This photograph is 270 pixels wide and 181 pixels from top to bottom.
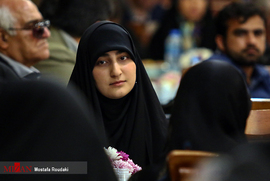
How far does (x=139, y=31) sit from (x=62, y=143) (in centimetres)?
596

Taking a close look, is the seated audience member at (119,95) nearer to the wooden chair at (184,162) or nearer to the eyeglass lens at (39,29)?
the wooden chair at (184,162)

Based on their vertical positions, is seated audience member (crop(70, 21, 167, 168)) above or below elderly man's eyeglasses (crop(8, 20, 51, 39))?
below

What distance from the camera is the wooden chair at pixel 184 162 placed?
118 cm

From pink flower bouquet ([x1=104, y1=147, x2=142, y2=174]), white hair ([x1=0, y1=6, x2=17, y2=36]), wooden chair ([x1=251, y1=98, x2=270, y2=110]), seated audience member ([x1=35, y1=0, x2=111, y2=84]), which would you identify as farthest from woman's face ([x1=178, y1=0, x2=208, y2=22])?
pink flower bouquet ([x1=104, y1=147, x2=142, y2=174])

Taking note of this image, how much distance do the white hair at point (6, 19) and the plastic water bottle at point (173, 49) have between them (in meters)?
2.56

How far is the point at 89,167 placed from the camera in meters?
1.20

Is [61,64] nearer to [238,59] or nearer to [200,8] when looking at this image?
[238,59]

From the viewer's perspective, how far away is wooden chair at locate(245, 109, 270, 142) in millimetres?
1922

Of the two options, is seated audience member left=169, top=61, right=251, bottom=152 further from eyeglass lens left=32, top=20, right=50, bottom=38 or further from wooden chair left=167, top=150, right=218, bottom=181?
eyeglass lens left=32, top=20, right=50, bottom=38

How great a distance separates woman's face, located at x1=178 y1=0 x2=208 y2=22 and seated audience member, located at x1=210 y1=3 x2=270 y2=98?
1459 millimetres

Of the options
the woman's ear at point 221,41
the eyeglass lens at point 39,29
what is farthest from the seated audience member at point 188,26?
the eyeglass lens at point 39,29

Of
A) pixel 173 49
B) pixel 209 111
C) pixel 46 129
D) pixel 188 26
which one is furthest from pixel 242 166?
pixel 188 26

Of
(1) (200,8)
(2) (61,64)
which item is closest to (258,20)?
(1) (200,8)

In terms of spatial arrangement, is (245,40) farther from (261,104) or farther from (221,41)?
(261,104)
